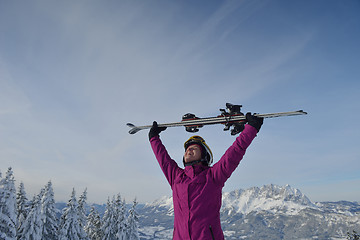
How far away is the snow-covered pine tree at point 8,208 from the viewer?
18.7 meters

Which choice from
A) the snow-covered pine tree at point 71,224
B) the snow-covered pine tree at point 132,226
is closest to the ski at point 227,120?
the snow-covered pine tree at point 71,224

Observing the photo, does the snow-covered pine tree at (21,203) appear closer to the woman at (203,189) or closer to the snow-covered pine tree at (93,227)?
the snow-covered pine tree at (93,227)

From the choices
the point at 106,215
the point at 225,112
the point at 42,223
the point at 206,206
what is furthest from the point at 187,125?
the point at 106,215

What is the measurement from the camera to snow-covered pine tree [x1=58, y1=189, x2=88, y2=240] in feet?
80.2

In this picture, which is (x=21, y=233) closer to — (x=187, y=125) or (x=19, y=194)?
(x=19, y=194)

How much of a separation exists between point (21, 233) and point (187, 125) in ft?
87.9

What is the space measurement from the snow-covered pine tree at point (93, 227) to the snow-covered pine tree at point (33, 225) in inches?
450

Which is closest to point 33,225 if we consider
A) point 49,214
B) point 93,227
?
point 49,214

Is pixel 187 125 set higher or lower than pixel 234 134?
higher

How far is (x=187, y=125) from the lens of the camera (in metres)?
4.77

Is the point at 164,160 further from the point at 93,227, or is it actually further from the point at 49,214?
the point at 93,227

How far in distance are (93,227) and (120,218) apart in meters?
10.2

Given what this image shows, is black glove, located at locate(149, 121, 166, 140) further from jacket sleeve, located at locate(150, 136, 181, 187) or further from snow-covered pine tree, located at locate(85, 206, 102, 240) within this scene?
snow-covered pine tree, located at locate(85, 206, 102, 240)

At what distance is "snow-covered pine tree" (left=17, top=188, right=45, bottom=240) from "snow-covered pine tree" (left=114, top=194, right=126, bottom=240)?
8437mm
